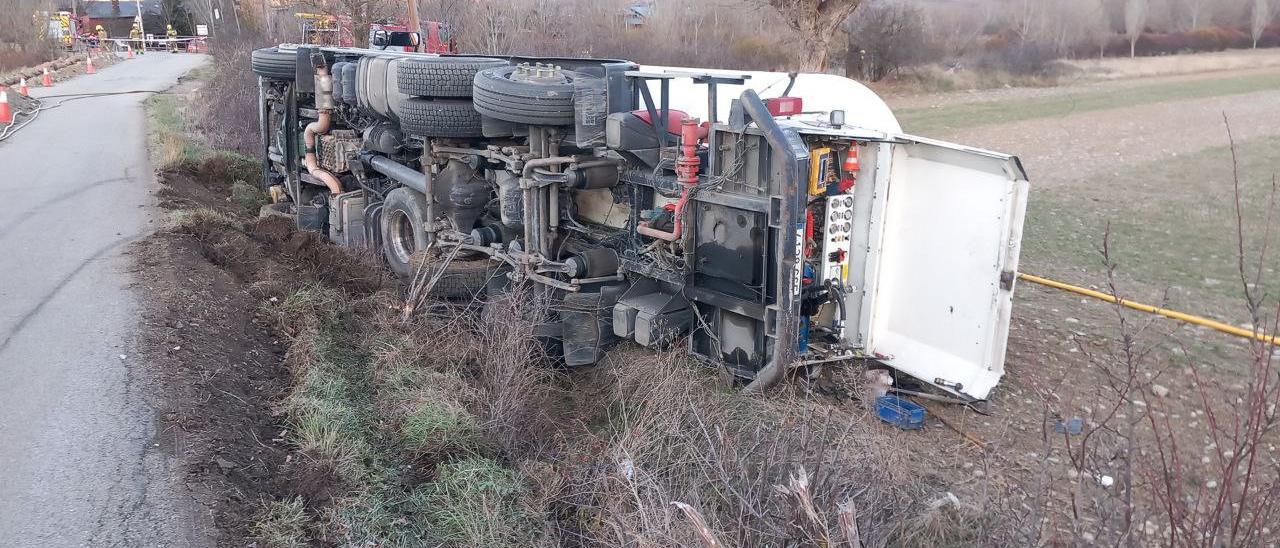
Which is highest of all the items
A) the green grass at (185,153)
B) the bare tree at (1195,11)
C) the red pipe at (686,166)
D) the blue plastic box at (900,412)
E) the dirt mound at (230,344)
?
the bare tree at (1195,11)

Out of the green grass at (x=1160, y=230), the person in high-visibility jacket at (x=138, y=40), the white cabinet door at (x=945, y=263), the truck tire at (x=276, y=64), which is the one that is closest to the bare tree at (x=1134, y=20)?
the green grass at (x=1160, y=230)

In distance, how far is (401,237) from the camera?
875 cm

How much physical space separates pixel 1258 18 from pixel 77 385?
39.9 m

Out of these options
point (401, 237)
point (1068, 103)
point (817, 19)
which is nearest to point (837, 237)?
point (401, 237)

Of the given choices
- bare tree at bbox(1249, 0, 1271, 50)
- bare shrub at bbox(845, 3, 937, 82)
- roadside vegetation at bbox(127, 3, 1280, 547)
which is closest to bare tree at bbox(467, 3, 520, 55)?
bare shrub at bbox(845, 3, 937, 82)

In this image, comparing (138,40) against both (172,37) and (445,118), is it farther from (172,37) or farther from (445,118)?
(445,118)

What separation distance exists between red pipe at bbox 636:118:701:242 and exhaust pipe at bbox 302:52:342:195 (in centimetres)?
497

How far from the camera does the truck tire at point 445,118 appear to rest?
7152 millimetres

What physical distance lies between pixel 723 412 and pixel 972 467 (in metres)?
1.38

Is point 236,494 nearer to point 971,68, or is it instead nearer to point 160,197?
point 160,197

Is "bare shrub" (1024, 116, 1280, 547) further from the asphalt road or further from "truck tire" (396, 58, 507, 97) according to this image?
"truck tire" (396, 58, 507, 97)

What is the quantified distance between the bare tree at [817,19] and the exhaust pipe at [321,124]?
32.9 ft

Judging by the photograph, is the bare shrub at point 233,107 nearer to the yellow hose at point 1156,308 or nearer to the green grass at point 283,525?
the yellow hose at point 1156,308

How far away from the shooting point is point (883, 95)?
2741cm
